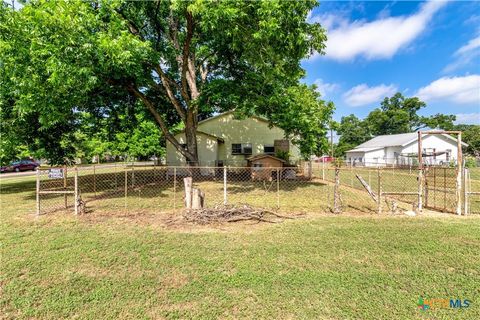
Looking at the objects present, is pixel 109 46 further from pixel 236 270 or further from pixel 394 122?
pixel 394 122

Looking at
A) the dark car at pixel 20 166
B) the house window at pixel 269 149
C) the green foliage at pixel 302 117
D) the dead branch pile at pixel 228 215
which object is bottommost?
the dead branch pile at pixel 228 215

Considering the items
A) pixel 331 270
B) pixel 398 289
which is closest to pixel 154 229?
pixel 331 270

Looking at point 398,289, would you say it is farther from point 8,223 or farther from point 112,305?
point 8,223

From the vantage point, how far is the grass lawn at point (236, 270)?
309 centimetres

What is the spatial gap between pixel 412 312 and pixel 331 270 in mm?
1176

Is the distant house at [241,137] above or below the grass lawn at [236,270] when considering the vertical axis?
above

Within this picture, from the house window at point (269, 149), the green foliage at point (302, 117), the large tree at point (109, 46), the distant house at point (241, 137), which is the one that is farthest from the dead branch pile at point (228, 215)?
the house window at point (269, 149)

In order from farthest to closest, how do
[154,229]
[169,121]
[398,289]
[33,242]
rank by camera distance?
[169,121] < [154,229] < [33,242] < [398,289]

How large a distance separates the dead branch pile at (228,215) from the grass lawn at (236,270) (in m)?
0.39

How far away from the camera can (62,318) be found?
9.59 feet

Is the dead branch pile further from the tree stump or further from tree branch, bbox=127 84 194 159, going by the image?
tree branch, bbox=127 84 194 159

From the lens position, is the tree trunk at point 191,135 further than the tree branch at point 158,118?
Yes

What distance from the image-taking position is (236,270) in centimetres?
402

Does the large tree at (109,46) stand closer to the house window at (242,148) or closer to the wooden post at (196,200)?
the wooden post at (196,200)
